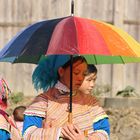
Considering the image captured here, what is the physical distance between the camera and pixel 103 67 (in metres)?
11.9

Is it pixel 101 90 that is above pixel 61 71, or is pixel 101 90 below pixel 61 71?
below

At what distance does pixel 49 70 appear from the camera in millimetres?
4742

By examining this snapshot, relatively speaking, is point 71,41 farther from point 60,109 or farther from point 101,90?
point 101,90

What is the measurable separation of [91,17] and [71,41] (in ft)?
24.6

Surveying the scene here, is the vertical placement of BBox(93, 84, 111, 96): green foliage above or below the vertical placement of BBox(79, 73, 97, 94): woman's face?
below

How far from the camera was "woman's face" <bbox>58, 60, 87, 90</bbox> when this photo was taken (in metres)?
4.64

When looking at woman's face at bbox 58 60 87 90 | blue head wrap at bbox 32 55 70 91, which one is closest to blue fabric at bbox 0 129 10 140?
blue head wrap at bbox 32 55 70 91

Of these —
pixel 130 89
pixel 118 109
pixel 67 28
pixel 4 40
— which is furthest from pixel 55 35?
pixel 4 40

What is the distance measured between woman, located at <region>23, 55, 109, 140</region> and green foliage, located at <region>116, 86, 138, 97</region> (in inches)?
256

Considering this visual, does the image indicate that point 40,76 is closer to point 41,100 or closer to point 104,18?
point 41,100

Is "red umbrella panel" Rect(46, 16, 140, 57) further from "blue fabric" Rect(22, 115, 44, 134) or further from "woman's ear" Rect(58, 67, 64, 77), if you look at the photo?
"blue fabric" Rect(22, 115, 44, 134)

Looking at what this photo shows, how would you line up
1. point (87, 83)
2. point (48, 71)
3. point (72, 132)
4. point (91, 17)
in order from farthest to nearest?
point (91, 17)
point (87, 83)
point (48, 71)
point (72, 132)

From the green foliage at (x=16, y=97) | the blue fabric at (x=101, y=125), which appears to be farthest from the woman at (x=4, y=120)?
the green foliage at (x=16, y=97)

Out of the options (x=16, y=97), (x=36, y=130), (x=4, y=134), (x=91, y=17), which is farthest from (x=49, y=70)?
(x=91, y=17)
